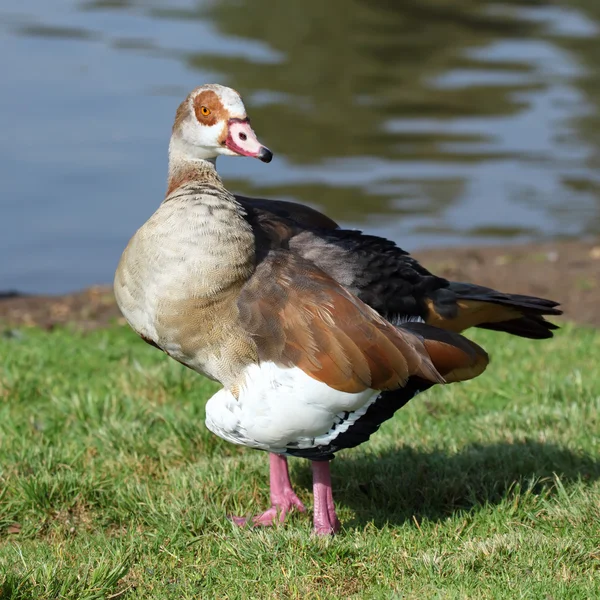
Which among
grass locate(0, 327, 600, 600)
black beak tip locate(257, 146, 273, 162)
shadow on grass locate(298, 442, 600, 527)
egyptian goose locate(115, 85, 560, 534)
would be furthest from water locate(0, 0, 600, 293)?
black beak tip locate(257, 146, 273, 162)

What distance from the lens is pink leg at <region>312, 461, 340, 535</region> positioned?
165 inches

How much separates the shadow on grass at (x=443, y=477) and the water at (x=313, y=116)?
659cm

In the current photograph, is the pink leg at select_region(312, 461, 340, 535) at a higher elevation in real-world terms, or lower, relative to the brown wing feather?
lower

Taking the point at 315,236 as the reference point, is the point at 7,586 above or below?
below

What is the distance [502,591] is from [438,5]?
1874 centimetres

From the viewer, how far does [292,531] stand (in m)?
4.11

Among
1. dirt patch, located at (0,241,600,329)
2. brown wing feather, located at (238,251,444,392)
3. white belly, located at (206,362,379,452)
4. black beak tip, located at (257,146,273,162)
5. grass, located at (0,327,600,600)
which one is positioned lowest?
dirt patch, located at (0,241,600,329)

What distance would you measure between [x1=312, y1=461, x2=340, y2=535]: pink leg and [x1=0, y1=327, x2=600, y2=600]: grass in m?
0.07

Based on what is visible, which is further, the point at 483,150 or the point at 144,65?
the point at 144,65

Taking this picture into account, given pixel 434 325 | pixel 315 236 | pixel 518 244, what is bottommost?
pixel 518 244

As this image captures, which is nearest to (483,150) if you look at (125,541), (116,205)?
(116,205)

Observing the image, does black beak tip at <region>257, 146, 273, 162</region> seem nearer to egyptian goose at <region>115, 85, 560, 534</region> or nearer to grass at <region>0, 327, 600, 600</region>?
egyptian goose at <region>115, 85, 560, 534</region>

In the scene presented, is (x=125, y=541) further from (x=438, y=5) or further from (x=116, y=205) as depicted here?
(x=438, y=5)

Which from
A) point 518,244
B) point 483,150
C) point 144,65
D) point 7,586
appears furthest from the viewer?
point 144,65
